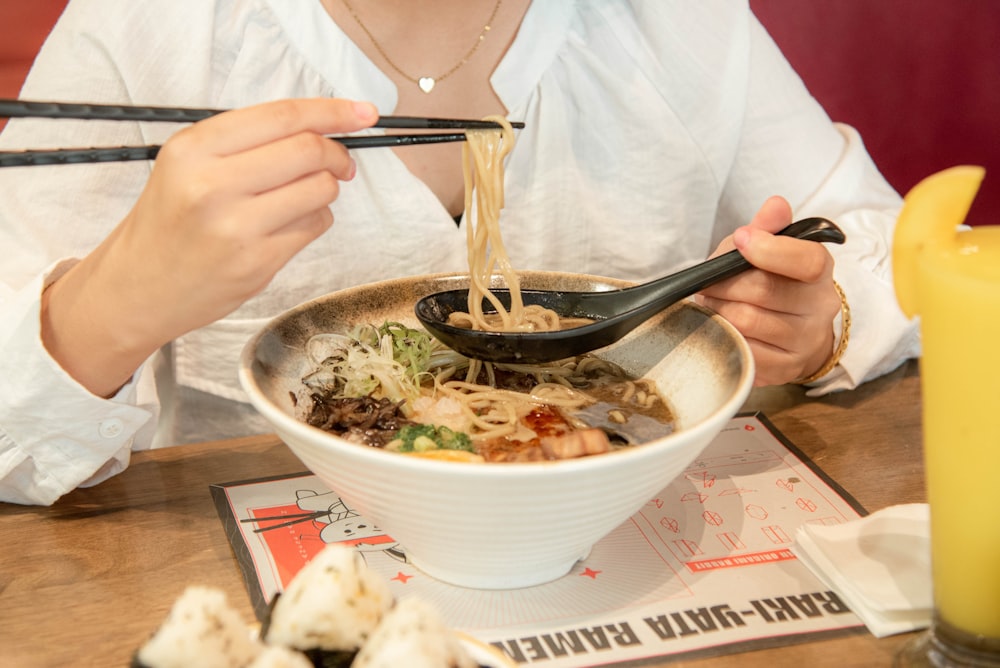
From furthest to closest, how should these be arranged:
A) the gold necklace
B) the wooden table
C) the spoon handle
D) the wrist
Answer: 1. the gold necklace
2. the spoon handle
3. the wrist
4. the wooden table

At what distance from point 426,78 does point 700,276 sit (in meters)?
0.92

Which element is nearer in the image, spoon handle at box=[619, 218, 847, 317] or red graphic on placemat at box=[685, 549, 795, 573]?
red graphic on placemat at box=[685, 549, 795, 573]

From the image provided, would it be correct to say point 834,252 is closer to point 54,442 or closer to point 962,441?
point 962,441

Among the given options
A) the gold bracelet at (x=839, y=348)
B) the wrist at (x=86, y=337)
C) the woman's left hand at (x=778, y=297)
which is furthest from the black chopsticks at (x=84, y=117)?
the gold bracelet at (x=839, y=348)

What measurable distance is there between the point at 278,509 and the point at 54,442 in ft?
1.21

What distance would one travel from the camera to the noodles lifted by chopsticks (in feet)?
4.90

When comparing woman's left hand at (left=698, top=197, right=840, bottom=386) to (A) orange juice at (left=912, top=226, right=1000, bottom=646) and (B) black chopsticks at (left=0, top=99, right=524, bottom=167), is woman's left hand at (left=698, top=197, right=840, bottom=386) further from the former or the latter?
(B) black chopsticks at (left=0, top=99, right=524, bottom=167)

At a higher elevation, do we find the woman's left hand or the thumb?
the thumb

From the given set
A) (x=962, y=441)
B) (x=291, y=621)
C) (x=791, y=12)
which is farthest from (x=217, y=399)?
(x=791, y=12)

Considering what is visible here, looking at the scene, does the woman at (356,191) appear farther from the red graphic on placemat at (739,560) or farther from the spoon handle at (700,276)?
the red graphic on placemat at (739,560)

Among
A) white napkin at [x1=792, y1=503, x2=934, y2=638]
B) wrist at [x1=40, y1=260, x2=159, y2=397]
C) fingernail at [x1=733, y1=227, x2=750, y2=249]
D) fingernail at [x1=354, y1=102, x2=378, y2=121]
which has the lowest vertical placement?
white napkin at [x1=792, y1=503, x2=934, y2=638]

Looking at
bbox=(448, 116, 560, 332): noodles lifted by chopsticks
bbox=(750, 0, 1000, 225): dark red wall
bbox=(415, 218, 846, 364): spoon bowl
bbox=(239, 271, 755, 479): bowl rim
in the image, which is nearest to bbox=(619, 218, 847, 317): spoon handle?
bbox=(415, 218, 846, 364): spoon bowl

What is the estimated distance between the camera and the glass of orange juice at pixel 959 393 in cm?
82

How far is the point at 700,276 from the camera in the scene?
56.1 inches
